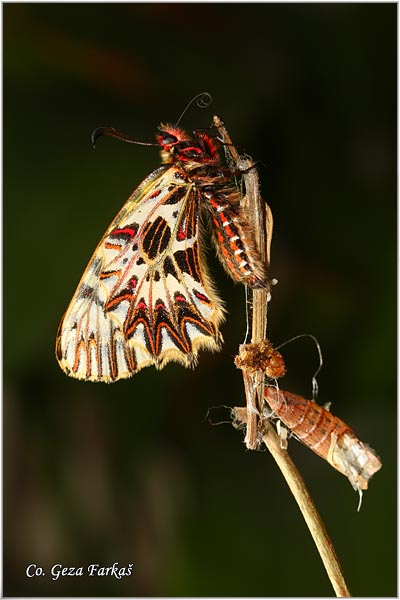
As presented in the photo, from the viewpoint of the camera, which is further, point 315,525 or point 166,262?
point 166,262

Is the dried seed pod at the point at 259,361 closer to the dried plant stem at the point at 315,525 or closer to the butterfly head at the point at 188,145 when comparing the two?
the dried plant stem at the point at 315,525

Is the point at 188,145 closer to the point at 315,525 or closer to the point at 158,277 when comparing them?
the point at 158,277

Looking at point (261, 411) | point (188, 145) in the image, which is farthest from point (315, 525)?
point (188, 145)

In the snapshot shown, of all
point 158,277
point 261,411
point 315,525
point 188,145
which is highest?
point 188,145

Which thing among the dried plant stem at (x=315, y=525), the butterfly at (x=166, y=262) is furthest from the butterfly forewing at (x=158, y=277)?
the dried plant stem at (x=315, y=525)

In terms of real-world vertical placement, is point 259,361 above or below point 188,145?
below

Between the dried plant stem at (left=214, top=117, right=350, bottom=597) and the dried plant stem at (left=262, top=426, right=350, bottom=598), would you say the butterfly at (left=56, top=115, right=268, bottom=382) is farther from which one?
the dried plant stem at (left=262, top=426, right=350, bottom=598)

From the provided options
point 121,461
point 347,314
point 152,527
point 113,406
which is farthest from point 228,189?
point 152,527
